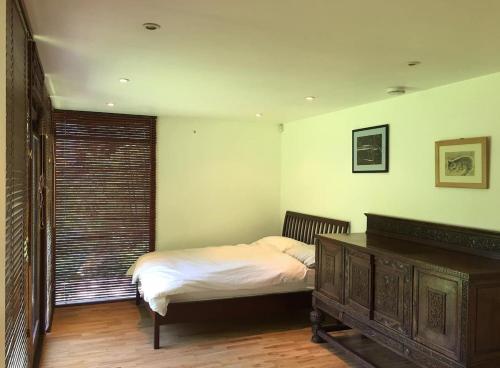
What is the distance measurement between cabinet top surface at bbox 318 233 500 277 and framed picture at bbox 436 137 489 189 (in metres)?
0.53

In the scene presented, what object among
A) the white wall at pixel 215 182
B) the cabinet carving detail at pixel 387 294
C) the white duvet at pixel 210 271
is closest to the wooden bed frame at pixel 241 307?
the white duvet at pixel 210 271

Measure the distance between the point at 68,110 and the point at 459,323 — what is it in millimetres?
4718

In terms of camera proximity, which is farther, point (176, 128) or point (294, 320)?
point (176, 128)

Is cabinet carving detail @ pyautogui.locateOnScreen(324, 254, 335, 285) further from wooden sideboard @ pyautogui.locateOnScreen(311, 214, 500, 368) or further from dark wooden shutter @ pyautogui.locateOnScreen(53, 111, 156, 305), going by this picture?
dark wooden shutter @ pyautogui.locateOnScreen(53, 111, 156, 305)

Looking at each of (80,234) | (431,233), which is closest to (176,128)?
(80,234)

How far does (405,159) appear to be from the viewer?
3805 millimetres

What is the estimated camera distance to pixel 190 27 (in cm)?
217

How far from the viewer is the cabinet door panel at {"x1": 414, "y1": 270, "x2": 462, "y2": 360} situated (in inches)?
96.8

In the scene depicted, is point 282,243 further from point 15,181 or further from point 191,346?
point 15,181

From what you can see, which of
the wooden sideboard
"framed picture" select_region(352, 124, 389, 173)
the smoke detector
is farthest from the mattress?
the smoke detector

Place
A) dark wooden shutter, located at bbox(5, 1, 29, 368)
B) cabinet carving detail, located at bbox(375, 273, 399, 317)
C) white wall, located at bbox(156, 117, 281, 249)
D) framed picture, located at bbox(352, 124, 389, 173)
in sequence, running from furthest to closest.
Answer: white wall, located at bbox(156, 117, 281, 249) < framed picture, located at bbox(352, 124, 389, 173) < cabinet carving detail, located at bbox(375, 273, 399, 317) < dark wooden shutter, located at bbox(5, 1, 29, 368)

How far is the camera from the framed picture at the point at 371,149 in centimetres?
405

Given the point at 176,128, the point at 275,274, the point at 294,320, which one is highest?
the point at 176,128

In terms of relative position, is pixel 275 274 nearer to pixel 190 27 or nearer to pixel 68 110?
pixel 190 27
